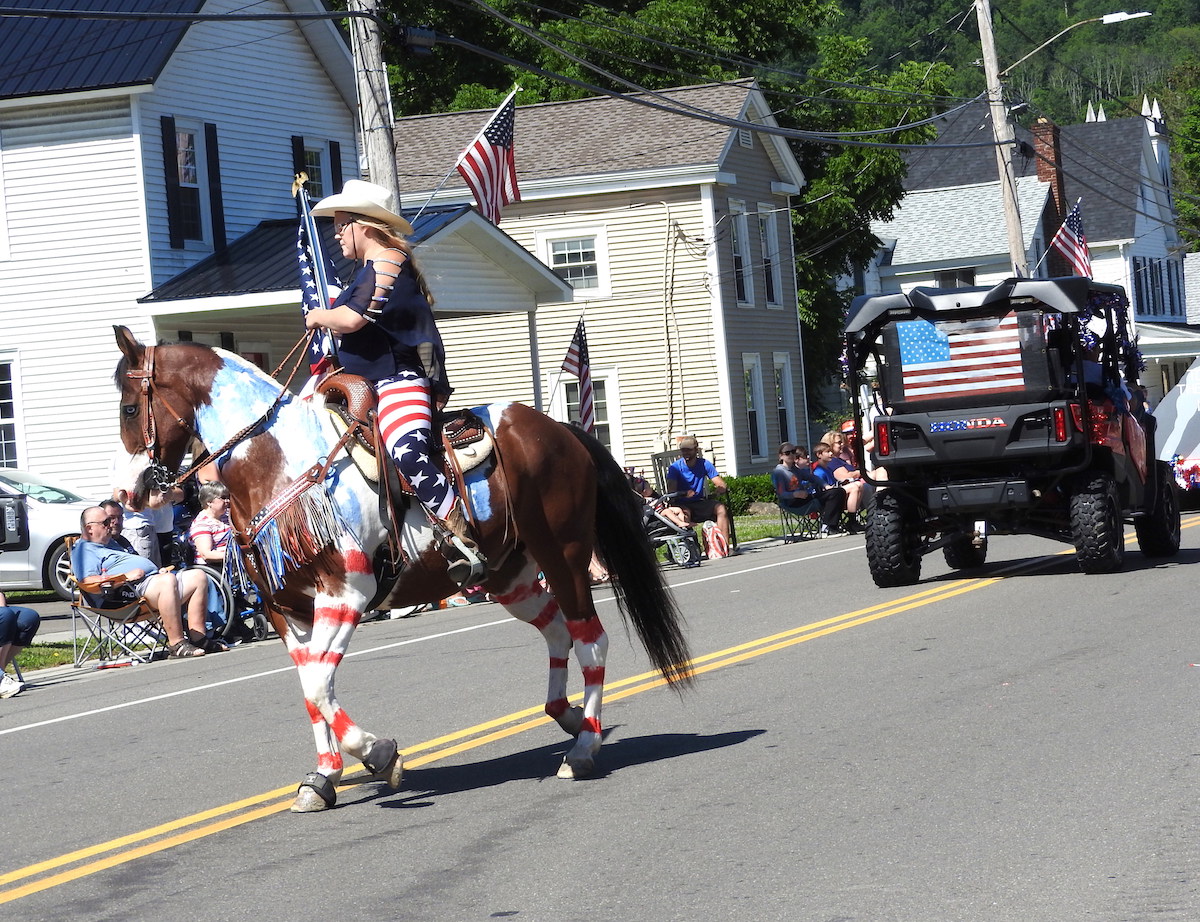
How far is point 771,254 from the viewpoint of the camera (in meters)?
36.2

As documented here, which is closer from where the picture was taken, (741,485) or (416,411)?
(416,411)

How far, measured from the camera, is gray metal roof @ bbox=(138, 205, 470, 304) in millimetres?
22828

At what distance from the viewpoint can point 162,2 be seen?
82.6 feet

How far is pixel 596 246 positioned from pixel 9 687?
2272 cm

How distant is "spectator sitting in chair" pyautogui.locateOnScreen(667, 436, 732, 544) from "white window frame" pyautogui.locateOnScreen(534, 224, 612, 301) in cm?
1267

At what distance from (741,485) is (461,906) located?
25725mm

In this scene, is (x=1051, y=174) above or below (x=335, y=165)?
→ above

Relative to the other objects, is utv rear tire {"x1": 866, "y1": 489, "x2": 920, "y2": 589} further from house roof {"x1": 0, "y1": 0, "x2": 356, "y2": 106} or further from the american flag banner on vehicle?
house roof {"x1": 0, "y1": 0, "x2": 356, "y2": 106}

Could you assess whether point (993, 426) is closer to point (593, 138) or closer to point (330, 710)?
point (330, 710)

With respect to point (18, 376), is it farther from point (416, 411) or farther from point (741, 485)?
point (416, 411)

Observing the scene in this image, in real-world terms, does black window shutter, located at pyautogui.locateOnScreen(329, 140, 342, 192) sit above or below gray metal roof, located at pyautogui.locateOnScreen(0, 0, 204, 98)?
below

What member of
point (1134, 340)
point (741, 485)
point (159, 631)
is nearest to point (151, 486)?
point (159, 631)

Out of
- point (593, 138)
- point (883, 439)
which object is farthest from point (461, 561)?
point (593, 138)

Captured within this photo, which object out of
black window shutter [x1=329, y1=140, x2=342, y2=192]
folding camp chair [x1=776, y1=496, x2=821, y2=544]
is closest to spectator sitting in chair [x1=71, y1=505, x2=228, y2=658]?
folding camp chair [x1=776, y1=496, x2=821, y2=544]
